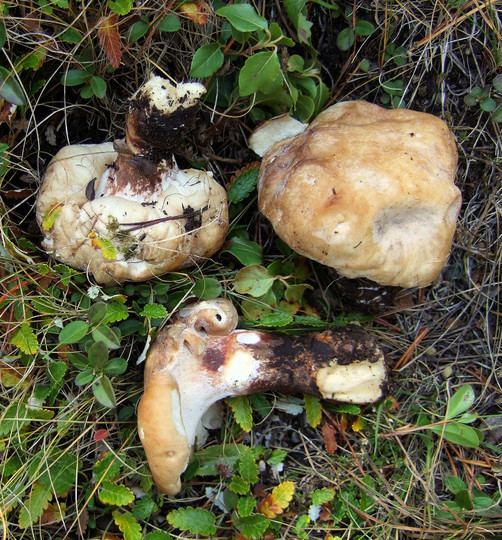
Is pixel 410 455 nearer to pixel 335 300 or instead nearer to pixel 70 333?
pixel 335 300

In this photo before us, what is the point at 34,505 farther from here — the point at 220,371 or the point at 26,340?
the point at 220,371

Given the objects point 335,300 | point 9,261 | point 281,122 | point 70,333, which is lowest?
point 335,300

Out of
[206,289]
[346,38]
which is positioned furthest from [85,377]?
[346,38]

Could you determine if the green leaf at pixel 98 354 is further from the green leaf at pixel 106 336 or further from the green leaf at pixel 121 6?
the green leaf at pixel 121 6

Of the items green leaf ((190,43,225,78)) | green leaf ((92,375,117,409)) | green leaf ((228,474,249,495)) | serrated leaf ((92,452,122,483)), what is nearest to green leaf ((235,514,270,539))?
green leaf ((228,474,249,495))

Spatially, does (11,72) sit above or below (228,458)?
above

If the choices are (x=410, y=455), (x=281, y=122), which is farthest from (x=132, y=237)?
(x=410, y=455)

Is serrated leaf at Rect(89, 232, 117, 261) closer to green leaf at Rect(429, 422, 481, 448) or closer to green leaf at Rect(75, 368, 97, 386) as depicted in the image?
green leaf at Rect(75, 368, 97, 386)
